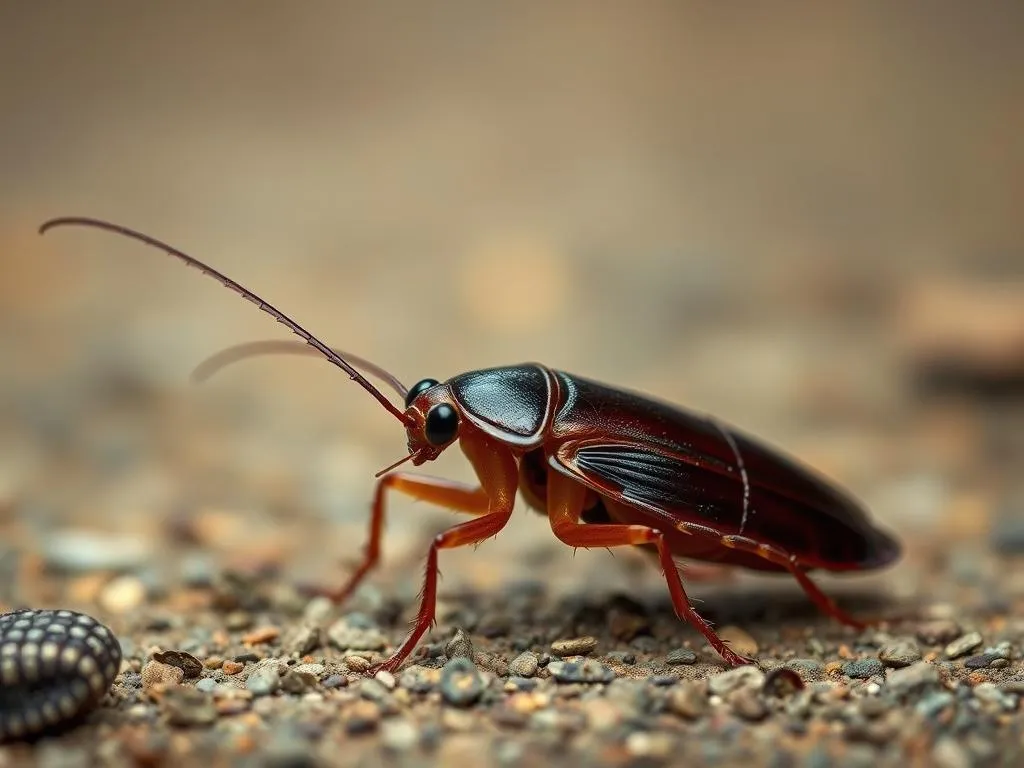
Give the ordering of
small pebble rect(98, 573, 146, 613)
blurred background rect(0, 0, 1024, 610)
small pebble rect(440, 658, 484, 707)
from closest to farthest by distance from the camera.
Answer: small pebble rect(440, 658, 484, 707) → small pebble rect(98, 573, 146, 613) → blurred background rect(0, 0, 1024, 610)

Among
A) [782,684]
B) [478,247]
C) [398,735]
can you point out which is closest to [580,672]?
[782,684]

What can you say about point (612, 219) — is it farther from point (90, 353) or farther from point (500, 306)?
point (90, 353)

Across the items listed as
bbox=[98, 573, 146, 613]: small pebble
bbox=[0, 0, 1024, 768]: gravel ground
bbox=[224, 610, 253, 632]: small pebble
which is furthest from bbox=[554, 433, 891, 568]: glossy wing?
bbox=[98, 573, 146, 613]: small pebble

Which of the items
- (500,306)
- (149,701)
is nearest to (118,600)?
(149,701)

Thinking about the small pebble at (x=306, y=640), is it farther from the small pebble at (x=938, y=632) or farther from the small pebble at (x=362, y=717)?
the small pebble at (x=938, y=632)

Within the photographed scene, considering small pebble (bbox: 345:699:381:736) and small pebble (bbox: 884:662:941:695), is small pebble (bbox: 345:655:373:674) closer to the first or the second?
small pebble (bbox: 345:699:381:736)

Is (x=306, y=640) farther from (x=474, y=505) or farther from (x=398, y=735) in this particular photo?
(x=398, y=735)
